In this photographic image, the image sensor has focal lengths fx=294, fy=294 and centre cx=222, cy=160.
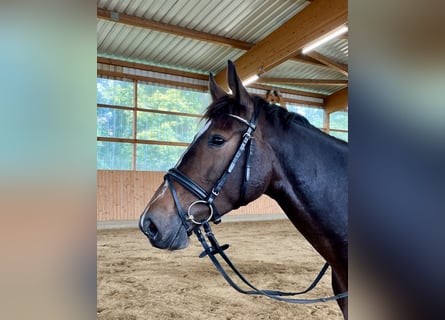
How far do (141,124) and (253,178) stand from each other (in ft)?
27.8

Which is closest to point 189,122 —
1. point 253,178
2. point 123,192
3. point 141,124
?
point 141,124

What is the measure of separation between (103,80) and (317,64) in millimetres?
6543

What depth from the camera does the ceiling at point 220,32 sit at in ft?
19.2

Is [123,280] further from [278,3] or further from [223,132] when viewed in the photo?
[278,3]

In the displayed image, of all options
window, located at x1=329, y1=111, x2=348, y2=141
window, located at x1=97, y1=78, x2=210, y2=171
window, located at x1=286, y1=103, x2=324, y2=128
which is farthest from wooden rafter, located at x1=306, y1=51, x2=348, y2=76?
window, located at x1=329, y1=111, x2=348, y2=141

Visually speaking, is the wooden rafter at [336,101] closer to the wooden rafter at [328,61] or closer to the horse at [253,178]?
the wooden rafter at [328,61]

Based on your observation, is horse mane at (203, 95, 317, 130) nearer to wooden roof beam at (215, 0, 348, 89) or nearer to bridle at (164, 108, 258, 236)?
bridle at (164, 108, 258, 236)

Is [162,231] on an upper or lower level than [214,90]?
lower

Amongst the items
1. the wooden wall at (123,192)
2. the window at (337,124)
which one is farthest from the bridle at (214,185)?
the window at (337,124)

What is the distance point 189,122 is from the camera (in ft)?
32.9

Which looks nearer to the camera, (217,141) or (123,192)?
(217,141)

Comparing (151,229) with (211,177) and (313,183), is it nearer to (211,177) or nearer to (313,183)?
(211,177)
